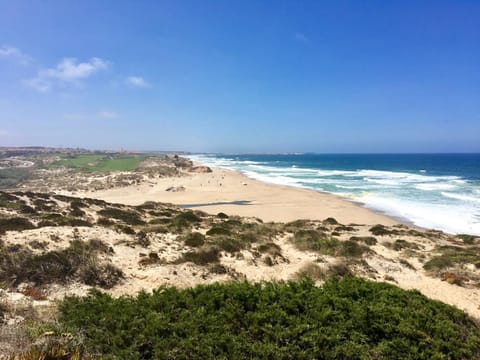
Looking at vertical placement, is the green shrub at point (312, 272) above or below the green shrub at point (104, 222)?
below

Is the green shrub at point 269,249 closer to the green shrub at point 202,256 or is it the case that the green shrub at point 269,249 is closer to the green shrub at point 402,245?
the green shrub at point 202,256

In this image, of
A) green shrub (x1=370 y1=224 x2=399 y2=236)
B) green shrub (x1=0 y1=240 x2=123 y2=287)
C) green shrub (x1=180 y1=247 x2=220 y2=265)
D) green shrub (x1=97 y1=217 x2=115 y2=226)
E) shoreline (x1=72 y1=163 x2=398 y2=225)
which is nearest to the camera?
green shrub (x1=0 y1=240 x2=123 y2=287)

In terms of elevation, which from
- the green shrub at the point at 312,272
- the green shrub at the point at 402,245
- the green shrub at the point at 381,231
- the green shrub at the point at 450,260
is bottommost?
the green shrub at the point at 381,231

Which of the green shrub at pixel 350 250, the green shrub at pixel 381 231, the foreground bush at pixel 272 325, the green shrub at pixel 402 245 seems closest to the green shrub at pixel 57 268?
the foreground bush at pixel 272 325

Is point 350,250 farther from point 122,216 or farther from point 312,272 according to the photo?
point 122,216

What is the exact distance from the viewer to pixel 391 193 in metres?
43.0

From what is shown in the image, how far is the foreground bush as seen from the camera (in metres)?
4.27

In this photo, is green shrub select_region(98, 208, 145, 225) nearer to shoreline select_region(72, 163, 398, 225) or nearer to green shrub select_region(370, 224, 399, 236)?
shoreline select_region(72, 163, 398, 225)

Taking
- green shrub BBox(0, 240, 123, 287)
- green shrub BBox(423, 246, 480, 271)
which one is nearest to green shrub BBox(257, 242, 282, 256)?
green shrub BBox(0, 240, 123, 287)

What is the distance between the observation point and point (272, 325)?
4852 millimetres

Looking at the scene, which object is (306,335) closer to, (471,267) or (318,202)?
(471,267)

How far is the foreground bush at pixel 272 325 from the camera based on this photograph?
168 inches

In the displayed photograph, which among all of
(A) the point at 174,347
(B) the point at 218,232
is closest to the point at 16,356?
(A) the point at 174,347

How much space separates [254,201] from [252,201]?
28cm
